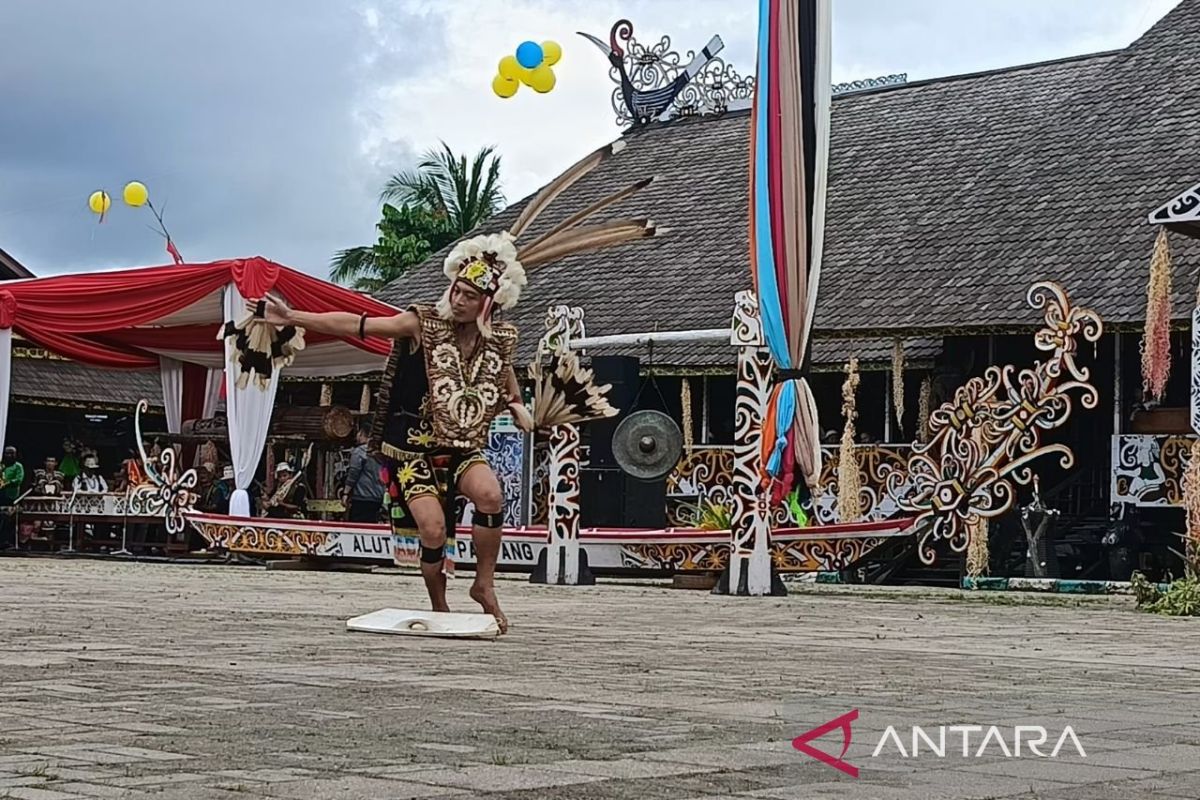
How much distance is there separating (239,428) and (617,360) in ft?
16.6

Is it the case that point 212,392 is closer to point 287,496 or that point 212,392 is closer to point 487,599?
point 287,496

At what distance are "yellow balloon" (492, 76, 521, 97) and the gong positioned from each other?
27.2ft

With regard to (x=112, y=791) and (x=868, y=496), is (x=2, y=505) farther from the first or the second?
(x=112, y=791)

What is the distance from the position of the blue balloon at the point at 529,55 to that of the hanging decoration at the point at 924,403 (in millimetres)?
6162

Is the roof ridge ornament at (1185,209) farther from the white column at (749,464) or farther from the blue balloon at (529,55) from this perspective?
the blue balloon at (529,55)

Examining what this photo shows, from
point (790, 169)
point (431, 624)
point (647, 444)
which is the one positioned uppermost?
point (790, 169)

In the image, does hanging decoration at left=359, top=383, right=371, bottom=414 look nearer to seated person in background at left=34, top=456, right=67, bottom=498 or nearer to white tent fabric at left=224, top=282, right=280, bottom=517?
seated person in background at left=34, top=456, right=67, bottom=498

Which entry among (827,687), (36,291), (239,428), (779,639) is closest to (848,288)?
(239,428)

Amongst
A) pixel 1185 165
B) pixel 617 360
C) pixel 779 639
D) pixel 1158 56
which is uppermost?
pixel 1158 56

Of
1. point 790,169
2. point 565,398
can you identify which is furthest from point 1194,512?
point 565,398

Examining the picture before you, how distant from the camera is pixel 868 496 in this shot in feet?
71.2

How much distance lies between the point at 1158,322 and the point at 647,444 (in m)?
4.55

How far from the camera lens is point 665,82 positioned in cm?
3152

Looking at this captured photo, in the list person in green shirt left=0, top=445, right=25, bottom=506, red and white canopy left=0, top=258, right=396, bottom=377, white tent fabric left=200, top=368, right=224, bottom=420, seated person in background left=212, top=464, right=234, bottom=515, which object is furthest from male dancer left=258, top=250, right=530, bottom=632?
person in green shirt left=0, top=445, right=25, bottom=506
